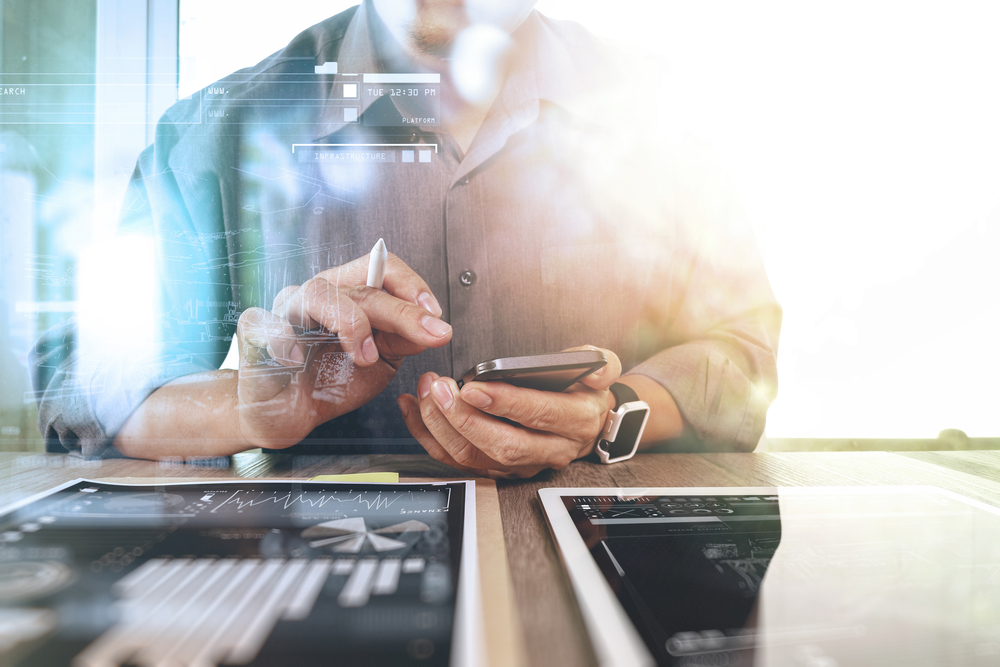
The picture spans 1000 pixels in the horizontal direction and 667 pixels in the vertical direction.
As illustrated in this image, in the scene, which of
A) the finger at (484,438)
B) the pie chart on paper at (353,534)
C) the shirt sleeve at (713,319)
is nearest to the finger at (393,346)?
the finger at (484,438)

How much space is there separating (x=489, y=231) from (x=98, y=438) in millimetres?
558

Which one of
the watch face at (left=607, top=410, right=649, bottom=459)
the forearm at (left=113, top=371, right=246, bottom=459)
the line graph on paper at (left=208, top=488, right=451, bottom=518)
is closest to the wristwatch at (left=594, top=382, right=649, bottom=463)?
the watch face at (left=607, top=410, right=649, bottom=459)

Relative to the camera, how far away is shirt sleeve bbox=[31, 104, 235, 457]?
0.52 m

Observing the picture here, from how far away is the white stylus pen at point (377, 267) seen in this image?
49 cm

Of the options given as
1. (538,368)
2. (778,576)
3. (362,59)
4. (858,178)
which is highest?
(362,59)

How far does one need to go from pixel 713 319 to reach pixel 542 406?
0.39 metres

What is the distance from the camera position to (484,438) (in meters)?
0.41

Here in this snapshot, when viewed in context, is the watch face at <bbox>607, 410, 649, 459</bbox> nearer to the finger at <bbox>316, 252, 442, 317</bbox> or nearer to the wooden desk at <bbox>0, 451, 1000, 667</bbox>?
the wooden desk at <bbox>0, 451, 1000, 667</bbox>

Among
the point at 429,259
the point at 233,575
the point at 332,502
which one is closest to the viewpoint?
the point at 233,575

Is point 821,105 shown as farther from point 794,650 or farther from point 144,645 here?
point 144,645

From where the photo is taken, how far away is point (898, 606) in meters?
0.23

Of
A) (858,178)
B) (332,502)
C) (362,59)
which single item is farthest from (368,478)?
(858,178)

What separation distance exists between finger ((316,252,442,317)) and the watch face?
0.26m

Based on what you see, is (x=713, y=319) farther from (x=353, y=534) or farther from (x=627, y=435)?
(x=353, y=534)
